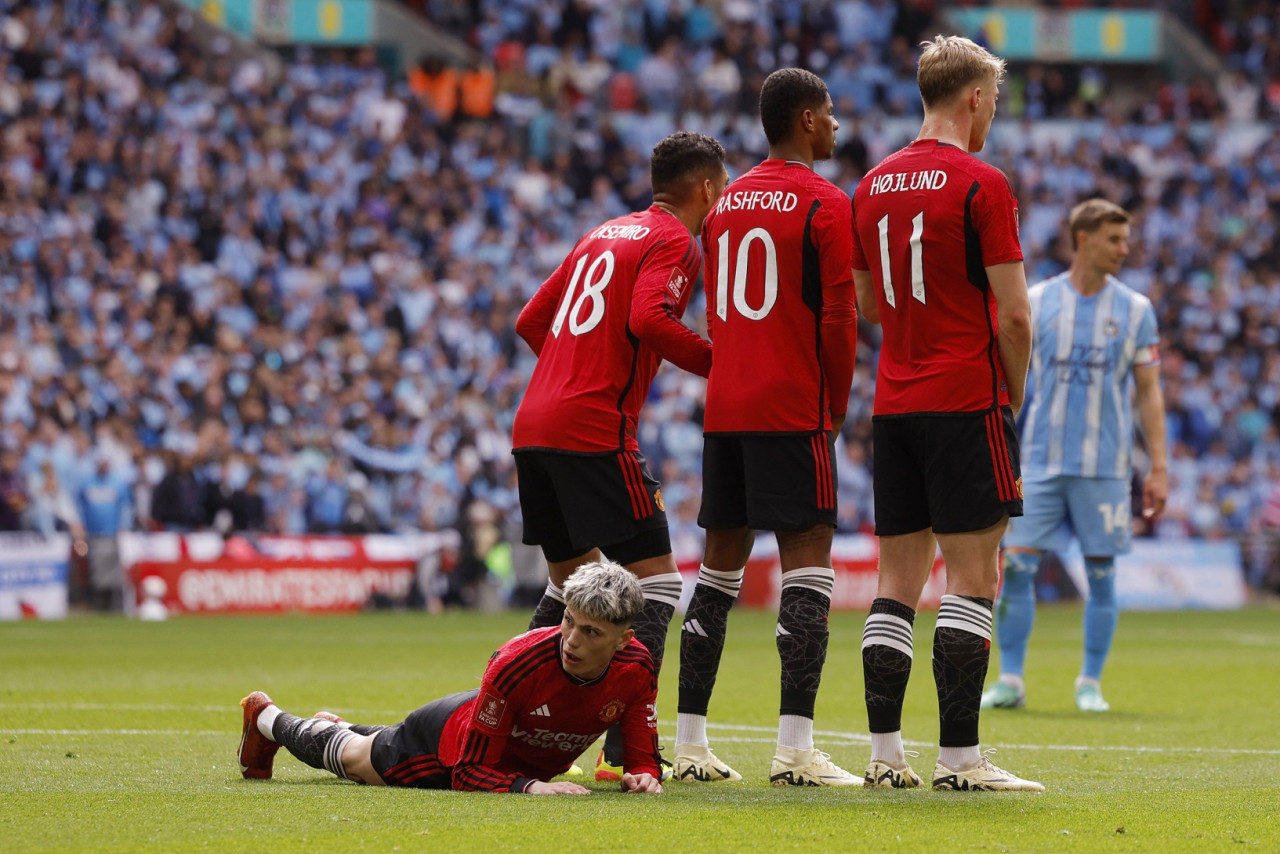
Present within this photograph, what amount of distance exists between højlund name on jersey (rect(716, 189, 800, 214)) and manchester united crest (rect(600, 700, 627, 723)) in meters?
1.77

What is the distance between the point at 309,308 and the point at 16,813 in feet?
60.7

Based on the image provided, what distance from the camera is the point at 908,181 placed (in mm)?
6012

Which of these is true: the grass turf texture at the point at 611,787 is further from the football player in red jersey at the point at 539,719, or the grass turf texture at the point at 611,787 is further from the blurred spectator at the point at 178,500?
the blurred spectator at the point at 178,500

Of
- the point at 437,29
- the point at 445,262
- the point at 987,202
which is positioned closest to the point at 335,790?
the point at 987,202

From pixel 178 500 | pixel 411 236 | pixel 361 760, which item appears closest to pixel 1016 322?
pixel 361 760

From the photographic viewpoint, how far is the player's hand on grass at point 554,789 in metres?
5.78

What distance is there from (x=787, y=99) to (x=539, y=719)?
2.32 metres

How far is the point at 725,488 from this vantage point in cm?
643

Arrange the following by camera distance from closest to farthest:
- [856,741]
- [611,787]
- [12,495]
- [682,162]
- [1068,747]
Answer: [611,787]
[682,162]
[1068,747]
[856,741]
[12,495]

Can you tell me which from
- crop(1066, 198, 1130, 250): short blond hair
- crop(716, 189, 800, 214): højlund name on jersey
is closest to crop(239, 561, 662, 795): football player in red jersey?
crop(716, 189, 800, 214): højlund name on jersey

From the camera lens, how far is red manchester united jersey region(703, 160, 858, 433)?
20.5 feet

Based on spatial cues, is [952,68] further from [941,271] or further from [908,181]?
[941,271]

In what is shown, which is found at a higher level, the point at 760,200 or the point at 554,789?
the point at 760,200

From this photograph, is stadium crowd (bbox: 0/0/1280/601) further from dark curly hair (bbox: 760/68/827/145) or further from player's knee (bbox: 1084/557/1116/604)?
dark curly hair (bbox: 760/68/827/145)
